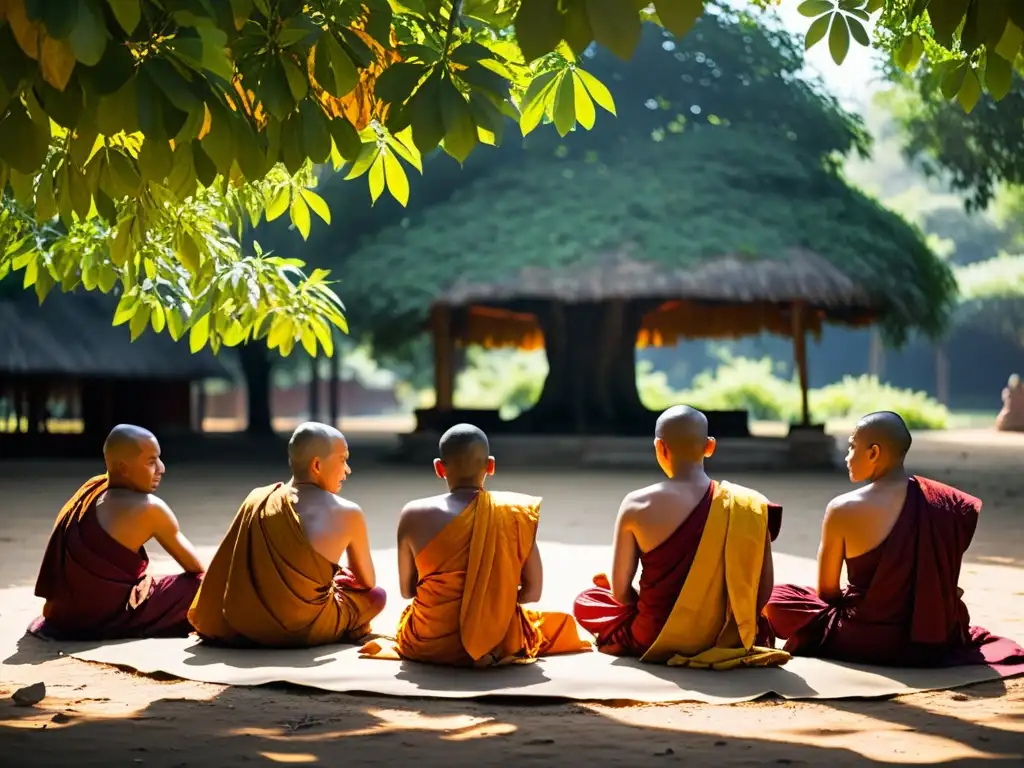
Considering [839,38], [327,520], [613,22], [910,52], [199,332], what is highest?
[910,52]

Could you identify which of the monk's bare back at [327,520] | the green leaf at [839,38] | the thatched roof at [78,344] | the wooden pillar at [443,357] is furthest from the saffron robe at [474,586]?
the wooden pillar at [443,357]

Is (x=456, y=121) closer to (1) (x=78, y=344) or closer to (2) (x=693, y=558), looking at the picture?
(2) (x=693, y=558)

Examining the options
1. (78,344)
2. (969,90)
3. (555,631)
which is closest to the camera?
(969,90)

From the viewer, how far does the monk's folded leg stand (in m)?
5.33

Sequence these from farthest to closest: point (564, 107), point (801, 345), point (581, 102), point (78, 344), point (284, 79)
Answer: point (78, 344)
point (801, 345)
point (581, 102)
point (564, 107)
point (284, 79)

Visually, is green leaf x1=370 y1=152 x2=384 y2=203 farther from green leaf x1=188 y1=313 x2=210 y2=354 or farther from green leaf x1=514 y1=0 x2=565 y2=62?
green leaf x1=514 y1=0 x2=565 y2=62

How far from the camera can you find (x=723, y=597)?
505cm

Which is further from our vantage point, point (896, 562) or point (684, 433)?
point (684, 433)

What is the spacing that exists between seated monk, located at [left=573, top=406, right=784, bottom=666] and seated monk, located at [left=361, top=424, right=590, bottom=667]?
41 centimetres

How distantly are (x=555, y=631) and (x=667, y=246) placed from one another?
11735mm

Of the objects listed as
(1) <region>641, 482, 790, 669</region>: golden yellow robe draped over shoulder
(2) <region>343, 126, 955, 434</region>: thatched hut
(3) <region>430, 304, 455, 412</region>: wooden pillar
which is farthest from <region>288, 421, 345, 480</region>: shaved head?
(3) <region>430, 304, 455, 412</region>: wooden pillar

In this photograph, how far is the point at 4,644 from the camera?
5574 millimetres

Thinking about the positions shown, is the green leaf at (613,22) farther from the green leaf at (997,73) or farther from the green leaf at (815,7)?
the green leaf at (815,7)

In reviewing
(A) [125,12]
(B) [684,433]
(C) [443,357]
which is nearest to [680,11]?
(A) [125,12]
